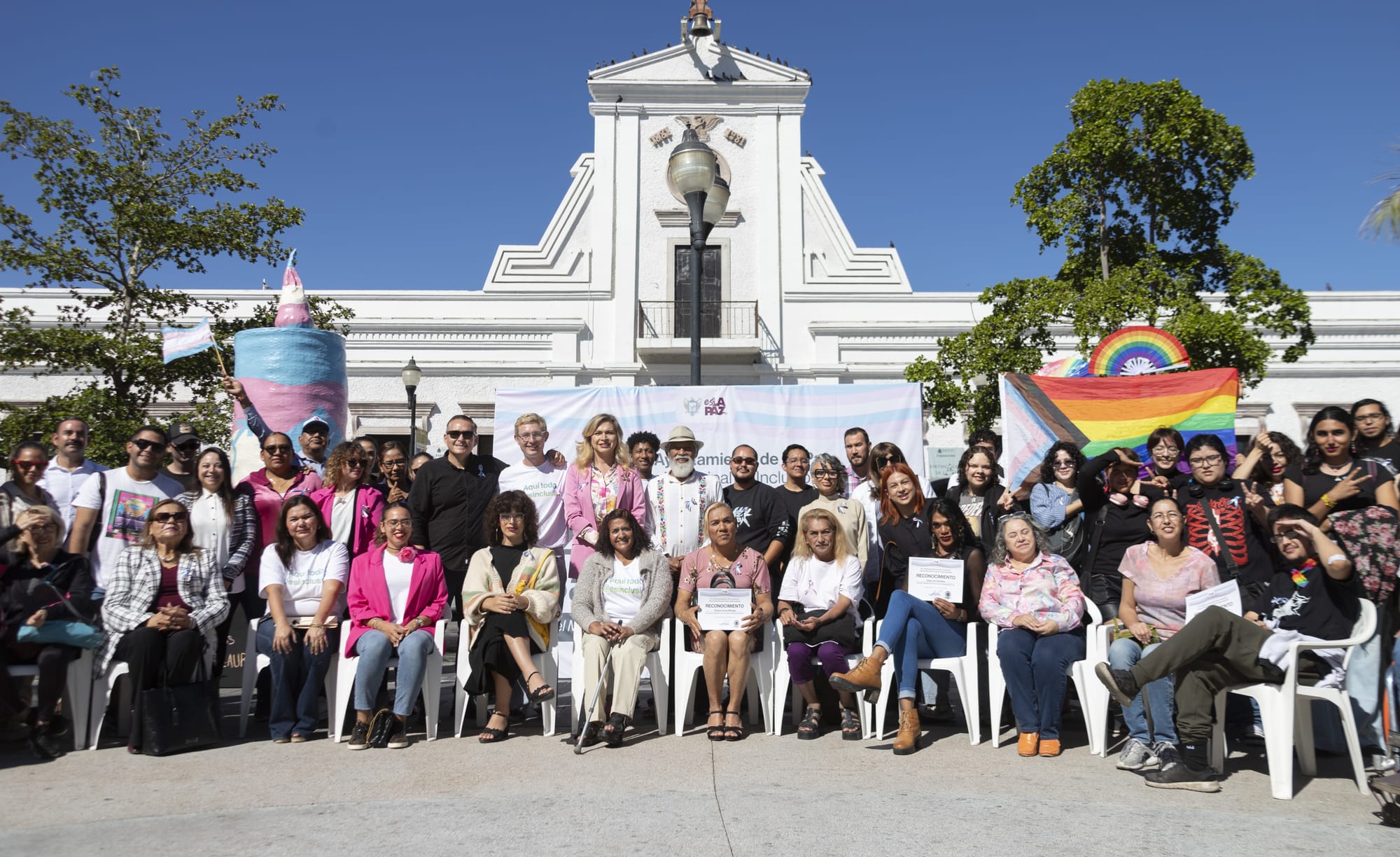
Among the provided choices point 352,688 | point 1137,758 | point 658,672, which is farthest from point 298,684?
point 1137,758

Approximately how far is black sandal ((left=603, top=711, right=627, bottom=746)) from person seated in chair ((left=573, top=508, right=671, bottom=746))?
0.49 feet

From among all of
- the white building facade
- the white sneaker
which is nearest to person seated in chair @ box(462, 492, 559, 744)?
the white sneaker

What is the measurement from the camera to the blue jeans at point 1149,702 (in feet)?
15.2

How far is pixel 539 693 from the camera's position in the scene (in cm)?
534

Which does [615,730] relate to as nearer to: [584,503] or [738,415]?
[584,503]

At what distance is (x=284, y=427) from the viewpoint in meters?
7.83

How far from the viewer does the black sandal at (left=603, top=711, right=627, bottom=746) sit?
5145 millimetres

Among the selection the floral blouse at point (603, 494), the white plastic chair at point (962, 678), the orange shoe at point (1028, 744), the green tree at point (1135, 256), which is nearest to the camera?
the orange shoe at point (1028, 744)

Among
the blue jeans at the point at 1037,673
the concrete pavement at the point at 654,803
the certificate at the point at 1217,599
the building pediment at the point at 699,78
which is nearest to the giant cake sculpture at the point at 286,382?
the concrete pavement at the point at 654,803

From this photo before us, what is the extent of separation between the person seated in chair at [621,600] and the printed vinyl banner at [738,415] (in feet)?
8.29

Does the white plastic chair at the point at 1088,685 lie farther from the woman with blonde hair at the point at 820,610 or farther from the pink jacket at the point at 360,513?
the pink jacket at the point at 360,513

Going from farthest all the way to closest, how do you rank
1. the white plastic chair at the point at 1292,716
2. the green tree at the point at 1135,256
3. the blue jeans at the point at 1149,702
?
1. the green tree at the point at 1135,256
2. the blue jeans at the point at 1149,702
3. the white plastic chair at the point at 1292,716

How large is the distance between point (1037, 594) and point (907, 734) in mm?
1045

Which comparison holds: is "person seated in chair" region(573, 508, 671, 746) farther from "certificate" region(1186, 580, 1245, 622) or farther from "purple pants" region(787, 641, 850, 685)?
"certificate" region(1186, 580, 1245, 622)
